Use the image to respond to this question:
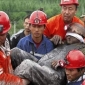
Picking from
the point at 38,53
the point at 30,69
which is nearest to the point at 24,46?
the point at 38,53

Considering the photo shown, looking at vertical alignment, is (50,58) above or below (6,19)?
below

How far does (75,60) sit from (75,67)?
10cm

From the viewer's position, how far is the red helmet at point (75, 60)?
12.2ft

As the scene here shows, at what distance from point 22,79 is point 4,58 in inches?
16.1

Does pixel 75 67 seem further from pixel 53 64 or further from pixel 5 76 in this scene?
pixel 5 76

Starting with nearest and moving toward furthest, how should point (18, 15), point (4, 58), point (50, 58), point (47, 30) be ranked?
point (4, 58) → point (50, 58) → point (47, 30) → point (18, 15)

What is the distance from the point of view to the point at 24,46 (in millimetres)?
4312

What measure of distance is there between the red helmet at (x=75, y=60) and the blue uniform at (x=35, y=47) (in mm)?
578

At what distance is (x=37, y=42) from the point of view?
14.3ft

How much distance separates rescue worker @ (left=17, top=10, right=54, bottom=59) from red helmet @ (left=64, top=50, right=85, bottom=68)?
0.58 m

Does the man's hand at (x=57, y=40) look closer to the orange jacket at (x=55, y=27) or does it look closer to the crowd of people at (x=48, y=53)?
the crowd of people at (x=48, y=53)

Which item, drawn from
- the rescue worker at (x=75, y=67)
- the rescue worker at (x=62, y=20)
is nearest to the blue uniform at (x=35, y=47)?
the rescue worker at (x=62, y=20)

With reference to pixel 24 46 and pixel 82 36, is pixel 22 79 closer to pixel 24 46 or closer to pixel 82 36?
pixel 24 46

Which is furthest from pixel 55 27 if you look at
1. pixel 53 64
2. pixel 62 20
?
pixel 53 64
